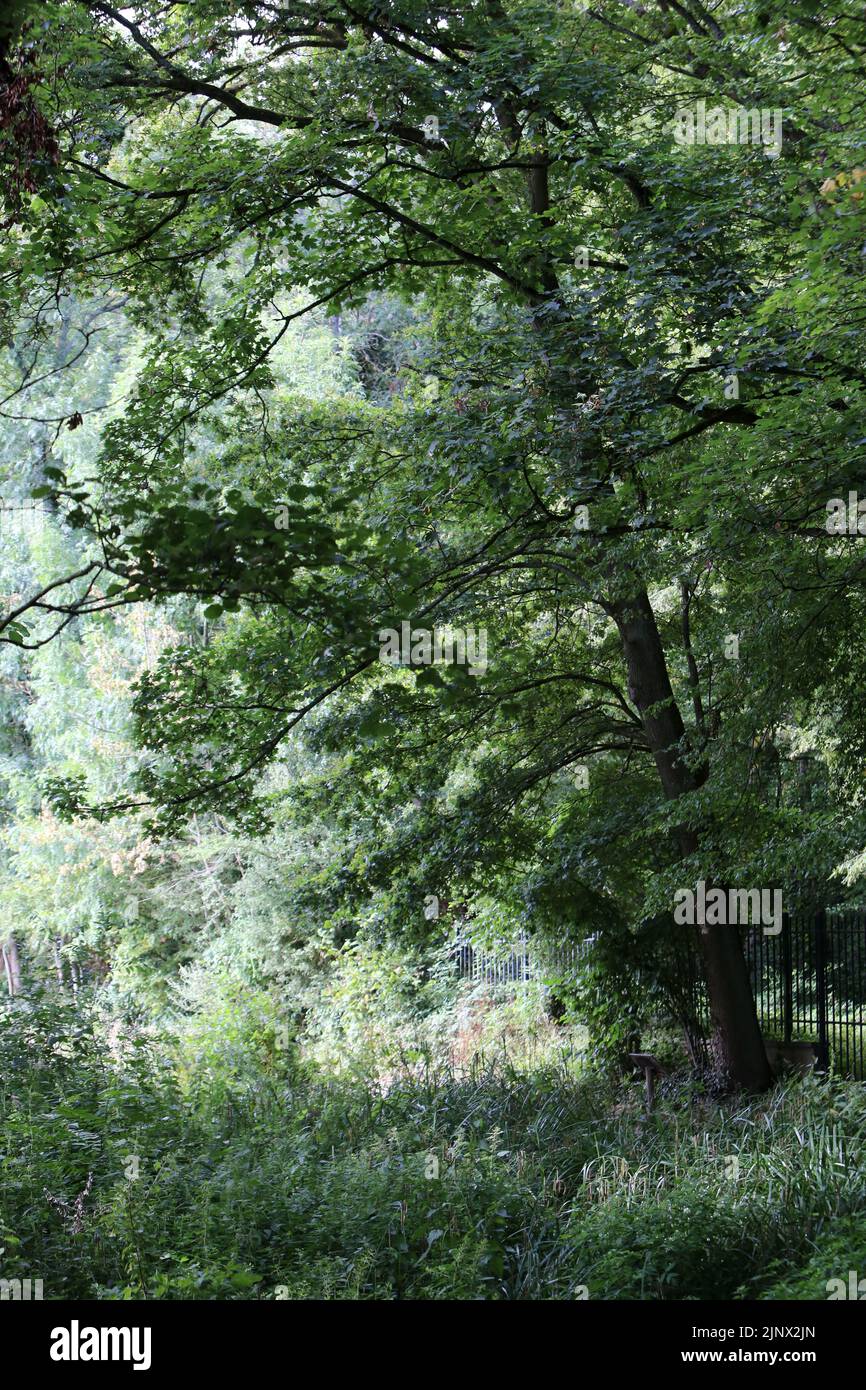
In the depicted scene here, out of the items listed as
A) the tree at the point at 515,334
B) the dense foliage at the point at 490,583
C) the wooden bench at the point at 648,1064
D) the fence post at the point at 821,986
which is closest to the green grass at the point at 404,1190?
the dense foliage at the point at 490,583

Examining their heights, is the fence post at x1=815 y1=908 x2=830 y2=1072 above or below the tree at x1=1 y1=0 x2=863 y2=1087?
below

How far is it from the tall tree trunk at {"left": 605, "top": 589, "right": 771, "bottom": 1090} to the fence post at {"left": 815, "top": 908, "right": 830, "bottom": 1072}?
4.86ft

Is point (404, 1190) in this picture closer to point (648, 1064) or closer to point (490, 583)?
point (648, 1064)

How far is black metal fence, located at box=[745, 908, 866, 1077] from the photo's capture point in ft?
43.7

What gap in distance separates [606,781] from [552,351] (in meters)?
4.96

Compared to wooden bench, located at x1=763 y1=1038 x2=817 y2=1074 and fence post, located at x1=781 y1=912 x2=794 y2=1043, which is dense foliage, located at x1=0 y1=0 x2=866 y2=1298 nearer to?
fence post, located at x1=781 y1=912 x2=794 y2=1043

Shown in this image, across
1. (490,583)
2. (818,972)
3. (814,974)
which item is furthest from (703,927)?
(814,974)

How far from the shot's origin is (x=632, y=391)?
25.7 feet

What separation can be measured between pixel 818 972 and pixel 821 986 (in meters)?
0.32

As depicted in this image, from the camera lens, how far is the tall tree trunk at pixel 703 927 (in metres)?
10.8

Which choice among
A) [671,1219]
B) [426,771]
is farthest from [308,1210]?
[426,771]

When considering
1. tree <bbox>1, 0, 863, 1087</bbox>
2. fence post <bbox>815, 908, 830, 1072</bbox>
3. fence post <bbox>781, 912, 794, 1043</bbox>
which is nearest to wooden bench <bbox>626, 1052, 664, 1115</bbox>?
tree <bbox>1, 0, 863, 1087</bbox>

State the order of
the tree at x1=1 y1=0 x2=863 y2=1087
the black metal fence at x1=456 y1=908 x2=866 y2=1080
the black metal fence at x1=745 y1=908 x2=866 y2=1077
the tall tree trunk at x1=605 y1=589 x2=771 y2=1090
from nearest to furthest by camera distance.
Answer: the tree at x1=1 y1=0 x2=863 y2=1087 < the tall tree trunk at x1=605 y1=589 x2=771 y2=1090 < the black metal fence at x1=456 y1=908 x2=866 y2=1080 < the black metal fence at x1=745 y1=908 x2=866 y2=1077

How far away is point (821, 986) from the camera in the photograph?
42.5ft
